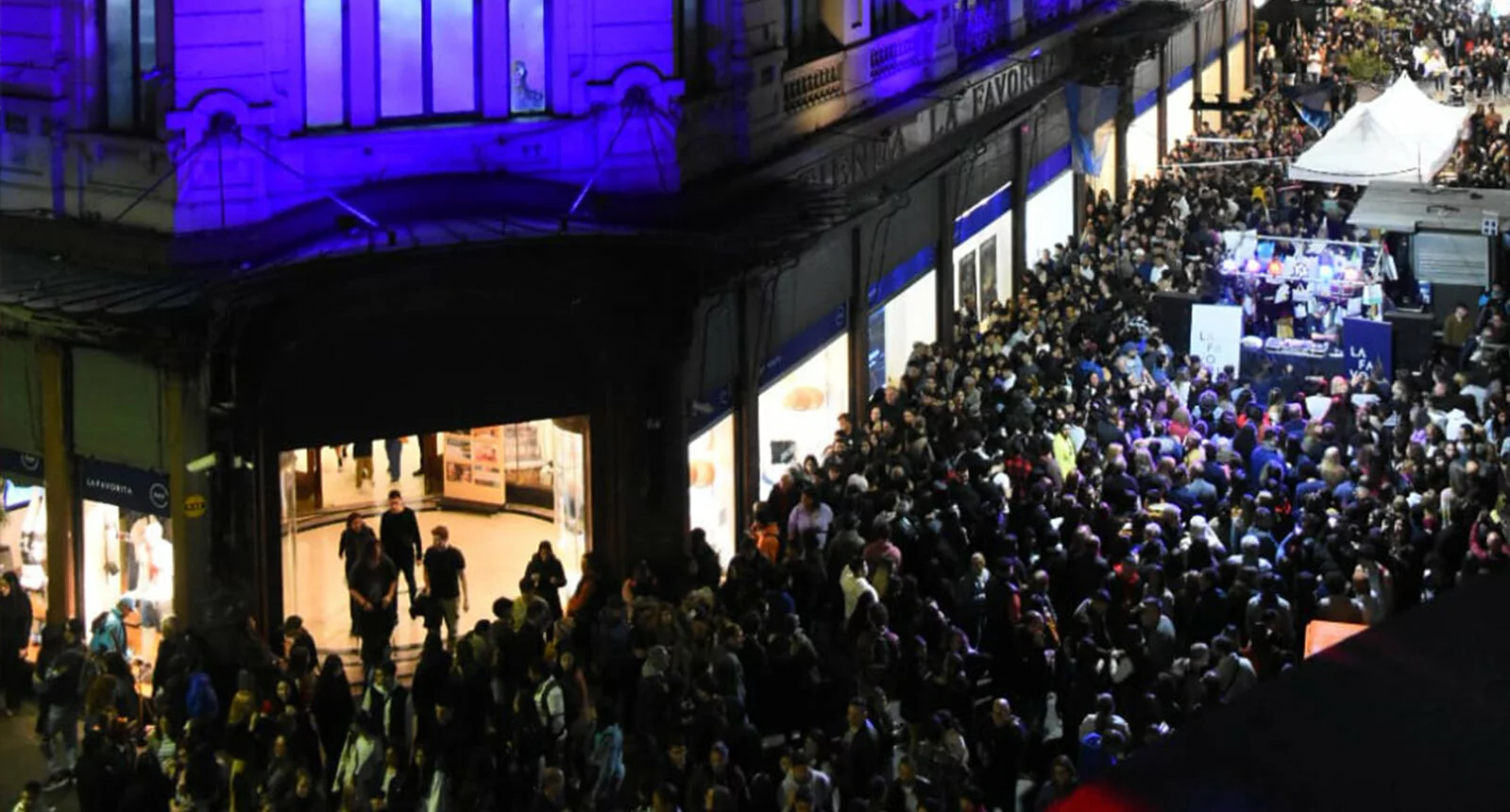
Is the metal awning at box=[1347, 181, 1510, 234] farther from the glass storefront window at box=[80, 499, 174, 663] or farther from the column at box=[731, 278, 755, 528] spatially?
the glass storefront window at box=[80, 499, 174, 663]

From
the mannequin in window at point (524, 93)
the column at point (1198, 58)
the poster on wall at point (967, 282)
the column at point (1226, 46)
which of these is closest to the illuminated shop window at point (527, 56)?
the mannequin in window at point (524, 93)

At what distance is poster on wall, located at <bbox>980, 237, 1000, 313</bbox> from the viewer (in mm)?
35500

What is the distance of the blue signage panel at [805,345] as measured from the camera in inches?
1067

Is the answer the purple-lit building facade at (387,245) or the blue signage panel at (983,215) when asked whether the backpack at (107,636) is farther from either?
the blue signage panel at (983,215)

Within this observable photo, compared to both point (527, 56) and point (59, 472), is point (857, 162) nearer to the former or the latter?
point (527, 56)

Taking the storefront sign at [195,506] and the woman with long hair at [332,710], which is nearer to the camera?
the woman with long hair at [332,710]

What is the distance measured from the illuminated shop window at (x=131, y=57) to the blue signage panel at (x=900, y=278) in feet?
37.3

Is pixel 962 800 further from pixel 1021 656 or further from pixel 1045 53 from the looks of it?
pixel 1045 53

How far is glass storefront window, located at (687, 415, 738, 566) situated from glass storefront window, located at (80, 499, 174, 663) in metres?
6.23

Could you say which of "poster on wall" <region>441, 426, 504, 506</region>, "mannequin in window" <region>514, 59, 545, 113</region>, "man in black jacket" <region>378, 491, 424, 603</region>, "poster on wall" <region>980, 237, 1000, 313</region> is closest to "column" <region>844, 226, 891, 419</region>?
"poster on wall" <region>441, 426, 504, 506</region>

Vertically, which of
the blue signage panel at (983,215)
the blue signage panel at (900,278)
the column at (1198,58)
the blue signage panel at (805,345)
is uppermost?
the column at (1198,58)

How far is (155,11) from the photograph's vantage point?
20.9 meters

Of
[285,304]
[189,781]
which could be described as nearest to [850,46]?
[285,304]

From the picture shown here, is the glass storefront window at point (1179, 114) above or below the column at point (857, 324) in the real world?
above
